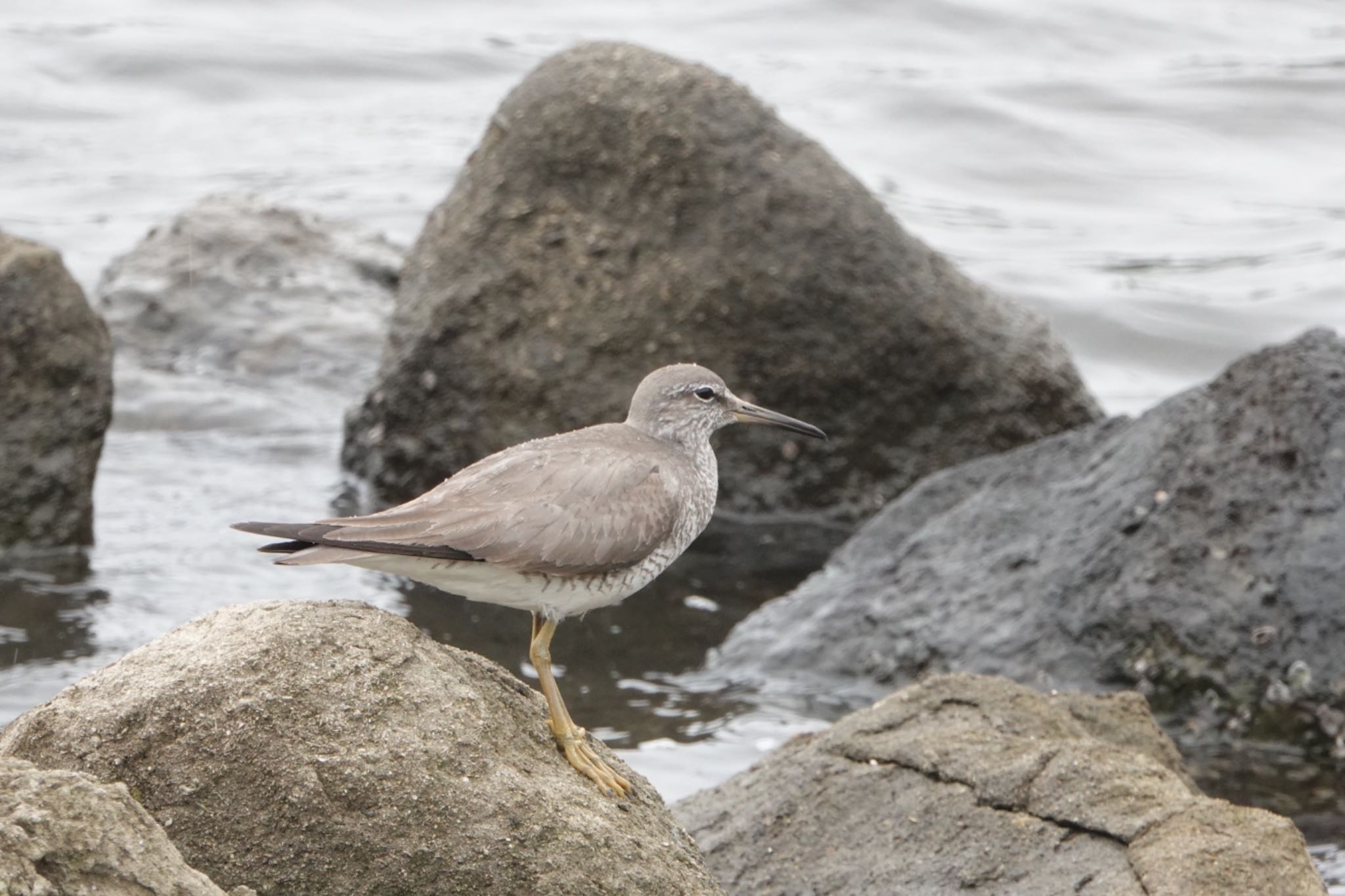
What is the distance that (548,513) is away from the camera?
524cm

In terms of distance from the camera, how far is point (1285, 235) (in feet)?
56.6

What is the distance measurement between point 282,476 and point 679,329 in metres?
2.94

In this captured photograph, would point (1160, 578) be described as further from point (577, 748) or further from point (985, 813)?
point (577, 748)

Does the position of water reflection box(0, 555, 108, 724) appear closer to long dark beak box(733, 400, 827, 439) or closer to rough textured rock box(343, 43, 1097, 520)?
rough textured rock box(343, 43, 1097, 520)

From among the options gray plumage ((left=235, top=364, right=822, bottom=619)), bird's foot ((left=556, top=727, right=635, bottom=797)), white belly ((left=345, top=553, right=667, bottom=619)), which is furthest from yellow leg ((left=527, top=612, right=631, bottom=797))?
gray plumage ((left=235, top=364, right=822, bottom=619))

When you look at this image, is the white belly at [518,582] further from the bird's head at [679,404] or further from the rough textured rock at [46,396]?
the rough textured rock at [46,396]

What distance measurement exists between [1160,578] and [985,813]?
251cm

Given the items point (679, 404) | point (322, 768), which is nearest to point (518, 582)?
point (322, 768)

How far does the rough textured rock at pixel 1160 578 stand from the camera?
291 inches

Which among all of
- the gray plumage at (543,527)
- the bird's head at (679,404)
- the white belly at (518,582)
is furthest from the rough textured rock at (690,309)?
the white belly at (518,582)

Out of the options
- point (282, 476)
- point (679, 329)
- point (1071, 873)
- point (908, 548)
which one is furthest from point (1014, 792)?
point (282, 476)

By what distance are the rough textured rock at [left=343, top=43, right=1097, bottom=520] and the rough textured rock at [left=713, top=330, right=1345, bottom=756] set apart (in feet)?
5.53

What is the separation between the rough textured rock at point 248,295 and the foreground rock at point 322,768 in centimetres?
872

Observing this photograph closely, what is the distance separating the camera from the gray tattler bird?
16.0 ft
